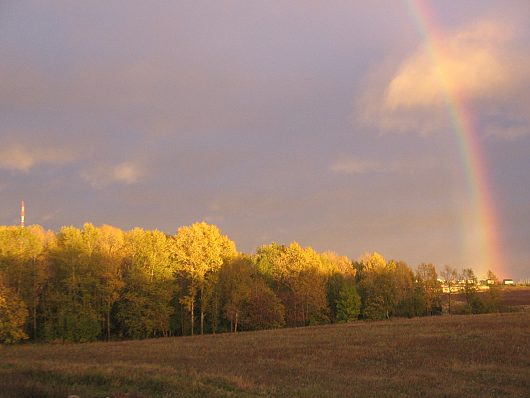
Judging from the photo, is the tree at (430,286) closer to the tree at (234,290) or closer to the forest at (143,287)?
the forest at (143,287)

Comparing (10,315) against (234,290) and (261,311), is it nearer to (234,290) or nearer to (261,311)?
(234,290)

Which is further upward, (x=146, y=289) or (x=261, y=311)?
(x=146, y=289)

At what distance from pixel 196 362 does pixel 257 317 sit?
166 feet

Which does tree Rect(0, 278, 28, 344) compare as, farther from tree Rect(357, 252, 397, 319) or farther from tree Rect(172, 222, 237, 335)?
tree Rect(357, 252, 397, 319)

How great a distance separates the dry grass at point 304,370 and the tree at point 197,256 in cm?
3213

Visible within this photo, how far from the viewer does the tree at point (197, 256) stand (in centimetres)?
7844

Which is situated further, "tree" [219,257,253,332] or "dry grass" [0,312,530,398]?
"tree" [219,257,253,332]

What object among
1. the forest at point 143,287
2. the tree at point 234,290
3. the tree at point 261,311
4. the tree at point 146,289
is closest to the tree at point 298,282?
the forest at point 143,287

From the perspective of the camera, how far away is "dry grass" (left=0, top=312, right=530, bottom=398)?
70.1 ft

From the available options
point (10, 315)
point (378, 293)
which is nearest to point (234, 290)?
point (10, 315)

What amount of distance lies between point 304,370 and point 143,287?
48036 millimetres

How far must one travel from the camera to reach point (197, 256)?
79000 millimetres

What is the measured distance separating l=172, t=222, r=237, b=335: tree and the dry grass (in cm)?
3213

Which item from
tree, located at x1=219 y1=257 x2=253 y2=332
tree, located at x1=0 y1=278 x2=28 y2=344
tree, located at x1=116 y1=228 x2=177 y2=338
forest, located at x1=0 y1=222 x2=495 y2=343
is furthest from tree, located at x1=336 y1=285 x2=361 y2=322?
tree, located at x1=0 y1=278 x2=28 y2=344
